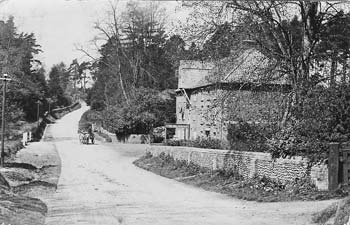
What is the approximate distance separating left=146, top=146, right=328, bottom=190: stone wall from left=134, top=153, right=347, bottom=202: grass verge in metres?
0.17

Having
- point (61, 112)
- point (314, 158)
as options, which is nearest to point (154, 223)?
point (314, 158)

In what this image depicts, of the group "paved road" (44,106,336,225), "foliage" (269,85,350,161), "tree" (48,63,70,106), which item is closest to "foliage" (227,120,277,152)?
"foliage" (269,85,350,161)

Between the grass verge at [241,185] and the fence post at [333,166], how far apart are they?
0.66ft

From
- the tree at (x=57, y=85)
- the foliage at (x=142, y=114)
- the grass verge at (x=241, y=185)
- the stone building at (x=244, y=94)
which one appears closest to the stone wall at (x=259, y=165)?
the grass verge at (x=241, y=185)

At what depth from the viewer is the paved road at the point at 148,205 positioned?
9.07 meters

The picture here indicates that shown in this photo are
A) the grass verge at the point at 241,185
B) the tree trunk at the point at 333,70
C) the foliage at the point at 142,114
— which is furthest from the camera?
the foliage at the point at 142,114

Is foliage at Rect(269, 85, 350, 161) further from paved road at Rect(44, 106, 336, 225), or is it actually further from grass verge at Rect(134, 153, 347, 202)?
paved road at Rect(44, 106, 336, 225)

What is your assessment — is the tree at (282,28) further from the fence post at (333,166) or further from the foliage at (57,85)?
the foliage at (57,85)

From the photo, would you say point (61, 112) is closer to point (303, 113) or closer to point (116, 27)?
point (116, 27)

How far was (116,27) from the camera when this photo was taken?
4438 centimetres

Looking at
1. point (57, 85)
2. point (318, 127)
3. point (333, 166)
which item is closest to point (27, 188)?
point (318, 127)

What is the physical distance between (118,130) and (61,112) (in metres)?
35.3

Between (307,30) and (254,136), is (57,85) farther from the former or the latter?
(307,30)

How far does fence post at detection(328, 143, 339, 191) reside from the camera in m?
11.1
